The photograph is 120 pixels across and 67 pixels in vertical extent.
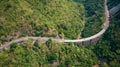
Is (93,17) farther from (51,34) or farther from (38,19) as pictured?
(38,19)

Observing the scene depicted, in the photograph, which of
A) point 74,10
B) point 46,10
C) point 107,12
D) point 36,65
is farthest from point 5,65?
point 107,12

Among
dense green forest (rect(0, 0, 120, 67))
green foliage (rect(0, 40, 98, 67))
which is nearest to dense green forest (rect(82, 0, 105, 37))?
dense green forest (rect(0, 0, 120, 67))

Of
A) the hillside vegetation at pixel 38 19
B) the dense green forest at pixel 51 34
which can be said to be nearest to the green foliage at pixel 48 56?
the dense green forest at pixel 51 34

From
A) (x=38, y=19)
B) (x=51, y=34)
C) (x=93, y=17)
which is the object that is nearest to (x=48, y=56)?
(x=51, y=34)

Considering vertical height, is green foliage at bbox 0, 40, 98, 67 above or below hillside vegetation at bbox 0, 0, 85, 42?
below

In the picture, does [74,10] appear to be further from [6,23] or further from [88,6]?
[6,23]

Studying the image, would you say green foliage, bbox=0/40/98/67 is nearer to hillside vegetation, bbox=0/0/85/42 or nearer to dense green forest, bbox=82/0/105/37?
hillside vegetation, bbox=0/0/85/42

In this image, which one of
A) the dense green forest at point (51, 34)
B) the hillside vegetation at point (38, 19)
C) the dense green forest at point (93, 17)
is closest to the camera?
the dense green forest at point (51, 34)

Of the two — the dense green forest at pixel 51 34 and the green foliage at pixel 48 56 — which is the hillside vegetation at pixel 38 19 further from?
the green foliage at pixel 48 56
